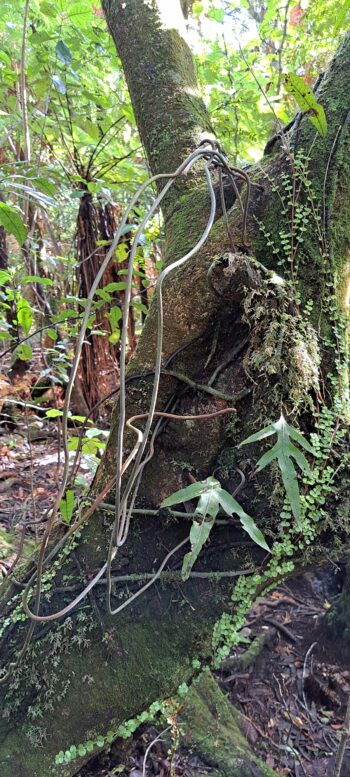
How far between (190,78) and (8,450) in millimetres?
2761

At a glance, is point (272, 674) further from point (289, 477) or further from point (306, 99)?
point (306, 99)

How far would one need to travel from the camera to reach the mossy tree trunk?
1.34 metres

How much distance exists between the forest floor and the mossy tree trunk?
1.62ft

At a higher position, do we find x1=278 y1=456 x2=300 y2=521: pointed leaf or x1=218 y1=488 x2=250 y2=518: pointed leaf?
x1=278 y1=456 x2=300 y2=521: pointed leaf

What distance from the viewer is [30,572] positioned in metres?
1.63

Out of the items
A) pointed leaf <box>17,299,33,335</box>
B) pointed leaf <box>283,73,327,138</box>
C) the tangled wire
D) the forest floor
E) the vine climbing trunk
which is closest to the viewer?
the tangled wire

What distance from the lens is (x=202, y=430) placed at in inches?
58.8

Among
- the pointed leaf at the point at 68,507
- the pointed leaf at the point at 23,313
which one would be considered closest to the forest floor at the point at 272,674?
the pointed leaf at the point at 68,507

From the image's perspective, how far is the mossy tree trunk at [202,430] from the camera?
52.9 inches

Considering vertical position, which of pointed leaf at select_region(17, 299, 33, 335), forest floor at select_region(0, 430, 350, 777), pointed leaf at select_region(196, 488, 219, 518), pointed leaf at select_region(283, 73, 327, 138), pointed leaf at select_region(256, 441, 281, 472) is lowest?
forest floor at select_region(0, 430, 350, 777)

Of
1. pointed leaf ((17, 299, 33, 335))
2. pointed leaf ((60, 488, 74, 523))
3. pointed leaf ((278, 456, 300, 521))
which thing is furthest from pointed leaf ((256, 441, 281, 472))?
pointed leaf ((17, 299, 33, 335))

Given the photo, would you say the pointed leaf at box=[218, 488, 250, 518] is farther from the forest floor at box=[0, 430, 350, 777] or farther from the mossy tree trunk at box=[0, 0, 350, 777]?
the forest floor at box=[0, 430, 350, 777]

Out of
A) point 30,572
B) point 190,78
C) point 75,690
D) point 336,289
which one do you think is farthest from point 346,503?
point 190,78

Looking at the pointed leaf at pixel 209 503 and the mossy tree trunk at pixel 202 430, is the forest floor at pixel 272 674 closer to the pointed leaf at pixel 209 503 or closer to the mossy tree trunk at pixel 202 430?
the mossy tree trunk at pixel 202 430
